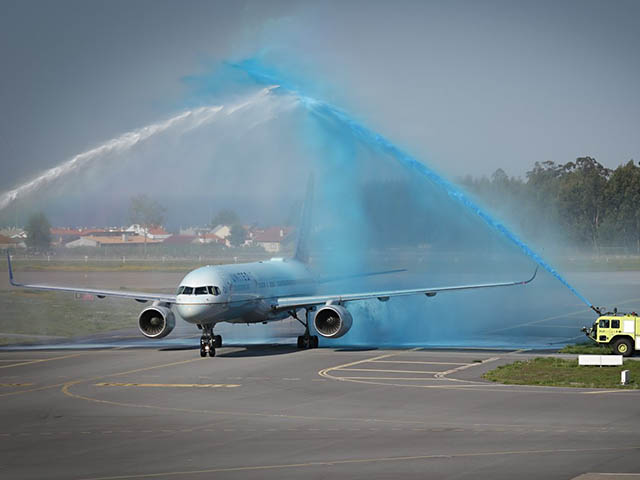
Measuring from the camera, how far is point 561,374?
41.1m

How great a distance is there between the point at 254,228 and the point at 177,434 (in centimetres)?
6649

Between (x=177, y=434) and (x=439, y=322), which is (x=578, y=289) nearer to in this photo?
(x=439, y=322)

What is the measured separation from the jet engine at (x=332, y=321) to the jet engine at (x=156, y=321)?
25.7 ft

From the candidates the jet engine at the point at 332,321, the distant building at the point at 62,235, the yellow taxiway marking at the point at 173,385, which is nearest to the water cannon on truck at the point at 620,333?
the jet engine at the point at 332,321

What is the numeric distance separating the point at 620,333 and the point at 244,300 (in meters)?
19.2

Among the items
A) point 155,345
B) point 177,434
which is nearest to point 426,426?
point 177,434

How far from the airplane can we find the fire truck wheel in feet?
17.6

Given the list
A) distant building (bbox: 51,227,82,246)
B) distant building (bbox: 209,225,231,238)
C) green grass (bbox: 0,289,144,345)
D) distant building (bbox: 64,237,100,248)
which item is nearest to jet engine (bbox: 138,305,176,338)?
green grass (bbox: 0,289,144,345)

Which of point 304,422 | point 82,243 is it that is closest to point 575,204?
point 82,243

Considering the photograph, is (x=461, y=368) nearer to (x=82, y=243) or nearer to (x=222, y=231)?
(x=82, y=243)

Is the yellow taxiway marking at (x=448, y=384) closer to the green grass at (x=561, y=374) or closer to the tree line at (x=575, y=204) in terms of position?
the green grass at (x=561, y=374)

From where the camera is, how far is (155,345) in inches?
2244

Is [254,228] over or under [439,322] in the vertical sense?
over

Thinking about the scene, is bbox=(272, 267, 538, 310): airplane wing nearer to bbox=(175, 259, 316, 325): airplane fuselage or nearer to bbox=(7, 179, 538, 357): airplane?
bbox=(7, 179, 538, 357): airplane
